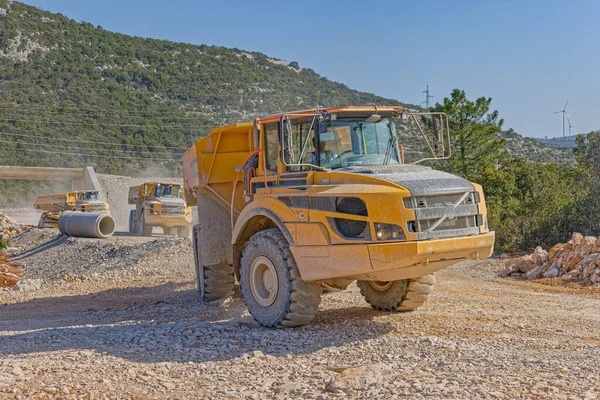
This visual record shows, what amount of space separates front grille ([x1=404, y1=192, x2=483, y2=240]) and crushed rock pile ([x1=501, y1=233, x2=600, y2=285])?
5954mm

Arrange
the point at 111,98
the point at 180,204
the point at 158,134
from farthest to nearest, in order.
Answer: the point at 111,98, the point at 158,134, the point at 180,204

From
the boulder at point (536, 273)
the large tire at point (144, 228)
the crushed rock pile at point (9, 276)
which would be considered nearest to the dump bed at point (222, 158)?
the boulder at point (536, 273)

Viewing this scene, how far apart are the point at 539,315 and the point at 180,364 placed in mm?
4983

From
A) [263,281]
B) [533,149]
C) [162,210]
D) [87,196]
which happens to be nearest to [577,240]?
[263,281]

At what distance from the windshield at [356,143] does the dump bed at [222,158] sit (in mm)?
2317

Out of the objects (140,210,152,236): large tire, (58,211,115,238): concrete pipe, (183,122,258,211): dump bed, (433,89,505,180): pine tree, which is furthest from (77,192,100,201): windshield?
(183,122,258,211): dump bed

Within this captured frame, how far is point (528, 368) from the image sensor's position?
572 cm

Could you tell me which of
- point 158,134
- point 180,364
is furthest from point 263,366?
point 158,134

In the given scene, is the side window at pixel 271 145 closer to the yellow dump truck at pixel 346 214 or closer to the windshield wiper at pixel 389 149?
the yellow dump truck at pixel 346 214

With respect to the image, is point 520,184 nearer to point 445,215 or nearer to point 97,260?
point 97,260

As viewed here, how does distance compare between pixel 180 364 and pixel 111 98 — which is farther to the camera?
pixel 111 98

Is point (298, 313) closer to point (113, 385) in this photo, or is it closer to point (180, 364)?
point (180, 364)

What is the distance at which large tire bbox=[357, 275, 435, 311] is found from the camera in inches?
328

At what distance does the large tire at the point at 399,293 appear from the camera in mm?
8320
